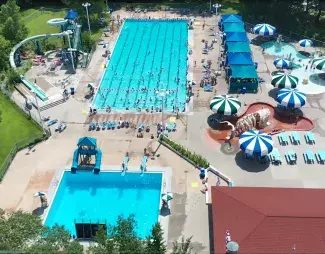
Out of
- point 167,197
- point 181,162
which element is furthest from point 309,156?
point 167,197

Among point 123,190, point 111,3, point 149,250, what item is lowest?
point 123,190

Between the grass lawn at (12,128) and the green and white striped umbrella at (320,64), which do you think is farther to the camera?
the green and white striped umbrella at (320,64)

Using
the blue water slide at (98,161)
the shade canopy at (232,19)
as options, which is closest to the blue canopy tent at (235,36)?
the shade canopy at (232,19)

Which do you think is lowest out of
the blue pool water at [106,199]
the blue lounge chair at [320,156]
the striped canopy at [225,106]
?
the blue pool water at [106,199]

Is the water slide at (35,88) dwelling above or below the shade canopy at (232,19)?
below

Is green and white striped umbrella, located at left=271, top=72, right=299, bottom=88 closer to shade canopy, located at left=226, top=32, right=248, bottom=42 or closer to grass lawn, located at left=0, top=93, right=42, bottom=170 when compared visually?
shade canopy, located at left=226, top=32, right=248, bottom=42

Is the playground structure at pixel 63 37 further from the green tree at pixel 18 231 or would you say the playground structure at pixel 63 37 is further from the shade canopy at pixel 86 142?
the green tree at pixel 18 231

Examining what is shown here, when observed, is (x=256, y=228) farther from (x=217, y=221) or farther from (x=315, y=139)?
(x=315, y=139)

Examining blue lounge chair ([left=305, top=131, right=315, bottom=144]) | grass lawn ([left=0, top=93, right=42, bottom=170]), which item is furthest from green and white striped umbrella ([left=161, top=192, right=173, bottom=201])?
grass lawn ([left=0, top=93, right=42, bottom=170])

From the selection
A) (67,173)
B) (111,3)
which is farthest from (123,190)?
(111,3)
